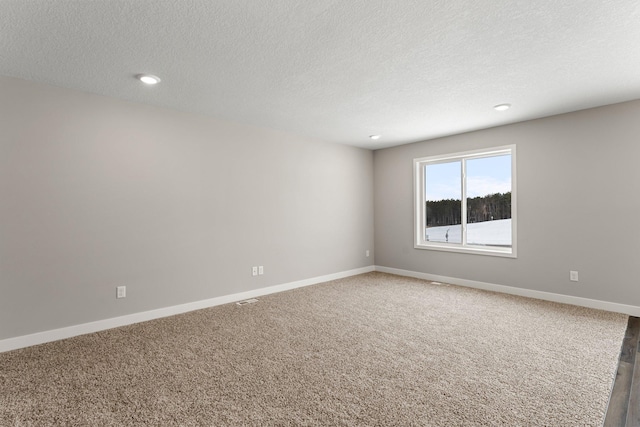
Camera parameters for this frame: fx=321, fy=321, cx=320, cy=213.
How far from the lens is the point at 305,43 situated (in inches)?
91.3

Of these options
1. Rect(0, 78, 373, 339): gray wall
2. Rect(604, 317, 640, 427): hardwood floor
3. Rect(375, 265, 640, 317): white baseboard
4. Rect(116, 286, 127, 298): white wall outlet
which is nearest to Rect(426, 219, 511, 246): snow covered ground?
Rect(375, 265, 640, 317): white baseboard

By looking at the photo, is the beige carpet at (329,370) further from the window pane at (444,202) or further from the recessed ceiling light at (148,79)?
the recessed ceiling light at (148,79)

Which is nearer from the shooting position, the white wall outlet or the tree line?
the white wall outlet

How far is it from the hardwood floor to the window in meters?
1.88

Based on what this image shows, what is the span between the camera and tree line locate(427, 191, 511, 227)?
4.69m

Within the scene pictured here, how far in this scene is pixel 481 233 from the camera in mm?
4965

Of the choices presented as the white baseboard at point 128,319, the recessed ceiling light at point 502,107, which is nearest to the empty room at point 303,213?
the white baseboard at point 128,319

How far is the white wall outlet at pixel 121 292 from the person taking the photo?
335cm

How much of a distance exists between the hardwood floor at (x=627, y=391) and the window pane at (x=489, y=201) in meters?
2.04

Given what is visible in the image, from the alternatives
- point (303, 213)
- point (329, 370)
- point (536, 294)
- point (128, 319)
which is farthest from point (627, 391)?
point (128, 319)

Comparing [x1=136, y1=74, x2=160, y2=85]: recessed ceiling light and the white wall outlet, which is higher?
[x1=136, y1=74, x2=160, y2=85]: recessed ceiling light

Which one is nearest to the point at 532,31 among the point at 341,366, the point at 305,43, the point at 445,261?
the point at 305,43

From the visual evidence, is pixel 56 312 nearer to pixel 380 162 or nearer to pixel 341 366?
pixel 341 366

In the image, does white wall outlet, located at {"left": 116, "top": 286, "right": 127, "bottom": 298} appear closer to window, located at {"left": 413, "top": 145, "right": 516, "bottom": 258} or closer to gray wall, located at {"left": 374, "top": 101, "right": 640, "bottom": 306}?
window, located at {"left": 413, "top": 145, "right": 516, "bottom": 258}
